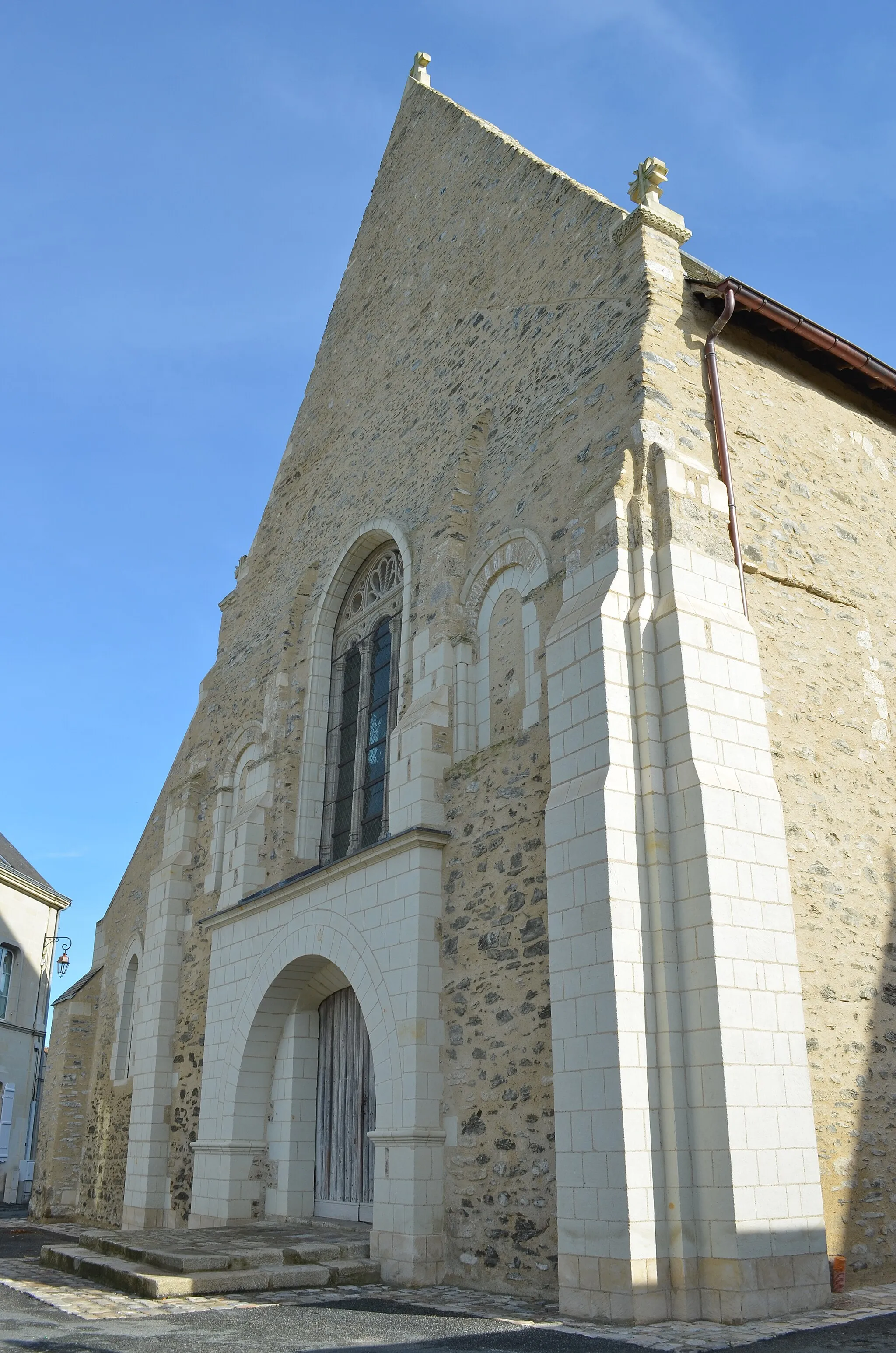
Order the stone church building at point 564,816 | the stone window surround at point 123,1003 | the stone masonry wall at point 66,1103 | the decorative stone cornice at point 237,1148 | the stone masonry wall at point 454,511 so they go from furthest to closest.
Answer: the stone masonry wall at point 66,1103, the stone window surround at point 123,1003, the decorative stone cornice at point 237,1148, the stone masonry wall at point 454,511, the stone church building at point 564,816

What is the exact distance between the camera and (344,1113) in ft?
31.8

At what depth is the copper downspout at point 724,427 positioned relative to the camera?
303 inches

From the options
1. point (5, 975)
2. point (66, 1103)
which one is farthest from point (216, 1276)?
point (5, 975)

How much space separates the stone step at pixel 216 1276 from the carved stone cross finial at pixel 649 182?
819 centimetres

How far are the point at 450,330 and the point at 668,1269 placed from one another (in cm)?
869

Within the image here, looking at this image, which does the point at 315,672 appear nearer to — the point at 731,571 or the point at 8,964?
the point at 731,571

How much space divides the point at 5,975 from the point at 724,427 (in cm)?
2119

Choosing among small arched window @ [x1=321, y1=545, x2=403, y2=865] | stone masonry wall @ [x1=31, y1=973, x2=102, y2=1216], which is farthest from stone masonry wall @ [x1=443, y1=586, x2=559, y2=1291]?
stone masonry wall @ [x1=31, y1=973, x2=102, y2=1216]

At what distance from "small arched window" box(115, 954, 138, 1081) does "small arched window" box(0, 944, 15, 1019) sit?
9.87 metres

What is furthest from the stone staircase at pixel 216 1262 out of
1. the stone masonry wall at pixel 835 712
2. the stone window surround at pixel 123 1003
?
the stone window surround at pixel 123 1003

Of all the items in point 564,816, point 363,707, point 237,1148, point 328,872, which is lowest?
point 237,1148

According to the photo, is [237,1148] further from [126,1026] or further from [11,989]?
[11,989]

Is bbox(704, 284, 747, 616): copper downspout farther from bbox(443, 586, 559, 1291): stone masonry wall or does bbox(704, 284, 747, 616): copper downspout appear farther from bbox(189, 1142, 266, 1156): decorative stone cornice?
bbox(189, 1142, 266, 1156): decorative stone cornice

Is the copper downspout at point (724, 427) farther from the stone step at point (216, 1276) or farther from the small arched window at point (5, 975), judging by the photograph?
the small arched window at point (5, 975)
